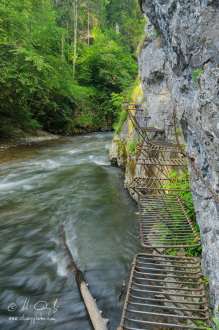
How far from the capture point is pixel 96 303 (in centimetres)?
316

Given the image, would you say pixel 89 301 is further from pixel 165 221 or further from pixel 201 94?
pixel 201 94

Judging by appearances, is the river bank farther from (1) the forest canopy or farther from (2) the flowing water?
(2) the flowing water

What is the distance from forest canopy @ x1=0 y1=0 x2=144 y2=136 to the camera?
38.9ft

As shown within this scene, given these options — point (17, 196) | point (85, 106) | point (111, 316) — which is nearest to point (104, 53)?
point (85, 106)

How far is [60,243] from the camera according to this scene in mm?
4508

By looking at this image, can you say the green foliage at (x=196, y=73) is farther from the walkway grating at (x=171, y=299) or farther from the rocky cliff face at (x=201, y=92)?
Answer: the walkway grating at (x=171, y=299)

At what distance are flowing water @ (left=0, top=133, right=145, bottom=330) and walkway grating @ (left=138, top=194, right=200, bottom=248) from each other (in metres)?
1.14

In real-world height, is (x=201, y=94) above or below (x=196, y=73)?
below

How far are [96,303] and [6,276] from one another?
6.15ft

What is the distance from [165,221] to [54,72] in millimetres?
17947

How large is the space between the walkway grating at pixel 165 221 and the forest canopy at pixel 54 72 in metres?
9.14

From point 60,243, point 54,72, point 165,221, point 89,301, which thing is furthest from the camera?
point 54,72
